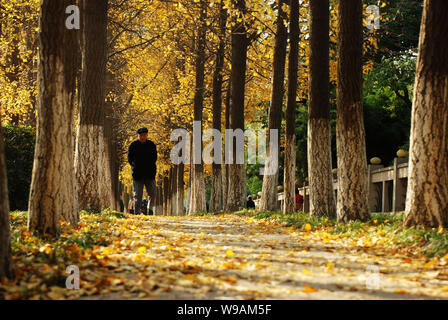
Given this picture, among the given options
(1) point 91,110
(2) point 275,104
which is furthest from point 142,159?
(2) point 275,104

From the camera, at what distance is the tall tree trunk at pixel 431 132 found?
8.69 m

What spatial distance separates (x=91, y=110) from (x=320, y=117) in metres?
5.79

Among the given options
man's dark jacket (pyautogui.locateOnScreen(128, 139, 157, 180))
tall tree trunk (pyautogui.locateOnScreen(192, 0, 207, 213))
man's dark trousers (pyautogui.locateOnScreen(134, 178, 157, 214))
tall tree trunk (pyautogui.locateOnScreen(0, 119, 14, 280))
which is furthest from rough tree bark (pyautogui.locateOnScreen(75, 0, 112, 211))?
tall tree trunk (pyautogui.locateOnScreen(192, 0, 207, 213))

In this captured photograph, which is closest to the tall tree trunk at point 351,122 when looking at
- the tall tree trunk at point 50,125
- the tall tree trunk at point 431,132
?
the tall tree trunk at point 431,132

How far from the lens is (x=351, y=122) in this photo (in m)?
11.5

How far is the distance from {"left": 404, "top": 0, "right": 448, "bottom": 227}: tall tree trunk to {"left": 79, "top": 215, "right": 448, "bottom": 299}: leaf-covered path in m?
1.00

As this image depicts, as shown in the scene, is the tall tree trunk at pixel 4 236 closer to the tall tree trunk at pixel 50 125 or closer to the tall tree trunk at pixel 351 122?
the tall tree trunk at pixel 50 125

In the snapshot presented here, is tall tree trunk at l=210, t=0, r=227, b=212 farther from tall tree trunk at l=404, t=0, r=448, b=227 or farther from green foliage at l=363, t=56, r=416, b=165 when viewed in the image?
tall tree trunk at l=404, t=0, r=448, b=227

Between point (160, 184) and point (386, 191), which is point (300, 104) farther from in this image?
point (160, 184)

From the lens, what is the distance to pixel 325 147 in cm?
1388

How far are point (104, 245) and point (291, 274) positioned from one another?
325 centimetres

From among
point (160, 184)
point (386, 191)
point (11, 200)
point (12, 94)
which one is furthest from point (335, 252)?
point (160, 184)

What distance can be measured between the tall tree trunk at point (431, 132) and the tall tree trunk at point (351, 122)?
2.51 m
